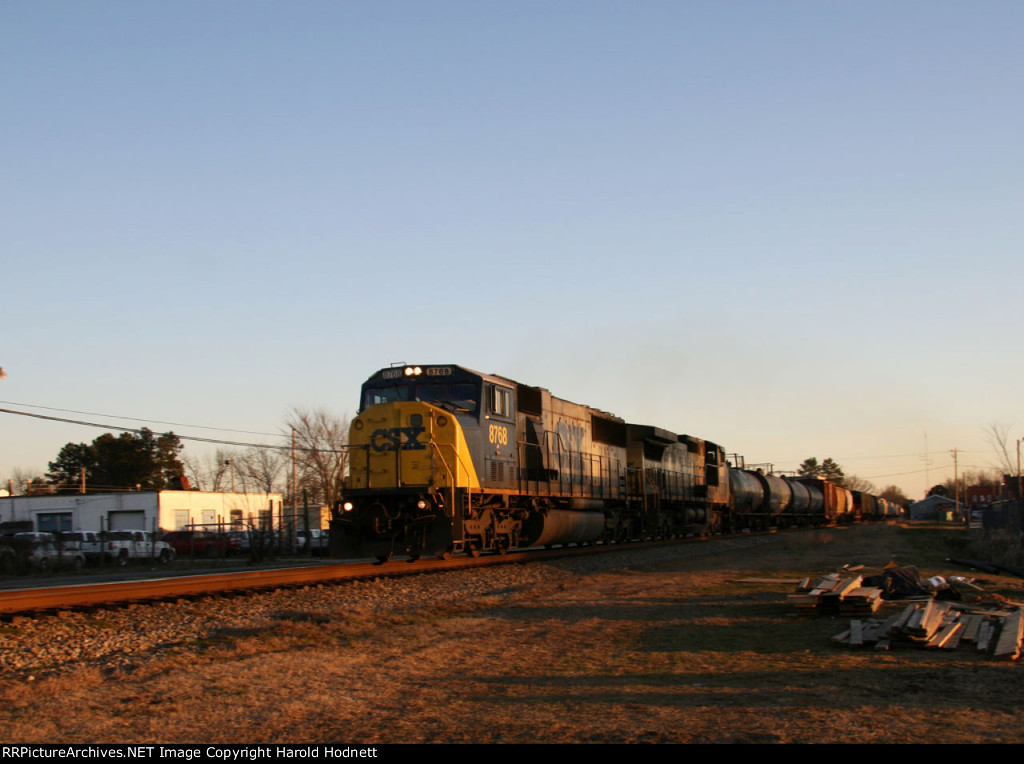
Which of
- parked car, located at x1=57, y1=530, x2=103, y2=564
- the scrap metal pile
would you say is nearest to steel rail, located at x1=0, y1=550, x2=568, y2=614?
the scrap metal pile

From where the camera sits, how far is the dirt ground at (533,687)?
219 inches

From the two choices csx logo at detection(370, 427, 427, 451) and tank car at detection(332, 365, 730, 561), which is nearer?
tank car at detection(332, 365, 730, 561)

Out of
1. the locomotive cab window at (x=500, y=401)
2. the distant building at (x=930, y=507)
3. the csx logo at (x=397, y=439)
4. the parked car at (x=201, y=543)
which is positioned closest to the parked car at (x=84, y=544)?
the parked car at (x=201, y=543)

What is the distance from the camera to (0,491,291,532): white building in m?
51.7

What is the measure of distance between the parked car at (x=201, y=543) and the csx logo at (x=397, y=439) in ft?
42.9

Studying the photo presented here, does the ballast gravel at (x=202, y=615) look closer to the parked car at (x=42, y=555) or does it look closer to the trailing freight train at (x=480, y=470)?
the trailing freight train at (x=480, y=470)

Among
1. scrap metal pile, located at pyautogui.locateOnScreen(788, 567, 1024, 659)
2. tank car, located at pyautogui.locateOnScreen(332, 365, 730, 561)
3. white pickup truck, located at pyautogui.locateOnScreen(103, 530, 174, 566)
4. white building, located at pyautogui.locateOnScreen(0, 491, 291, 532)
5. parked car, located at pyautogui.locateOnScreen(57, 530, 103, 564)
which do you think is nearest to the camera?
scrap metal pile, located at pyautogui.locateOnScreen(788, 567, 1024, 659)

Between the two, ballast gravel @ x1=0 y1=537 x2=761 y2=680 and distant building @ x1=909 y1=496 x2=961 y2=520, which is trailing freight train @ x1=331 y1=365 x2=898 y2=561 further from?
distant building @ x1=909 y1=496 x2=961 y2=520

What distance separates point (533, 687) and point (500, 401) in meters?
13.3

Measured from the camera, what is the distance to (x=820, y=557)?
2138 centimetres

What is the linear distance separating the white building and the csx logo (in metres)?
33.6

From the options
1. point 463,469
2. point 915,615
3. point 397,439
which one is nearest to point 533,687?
point 915,615
